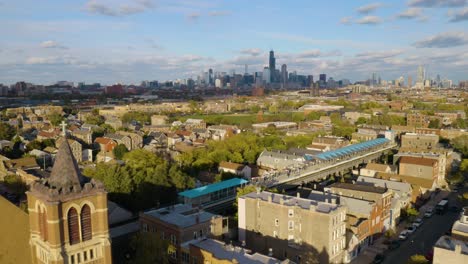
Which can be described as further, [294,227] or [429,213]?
[429,213]

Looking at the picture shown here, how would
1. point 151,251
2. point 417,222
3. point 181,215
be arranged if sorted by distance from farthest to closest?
1. point 417,222
2. point 181,215
3. point 151,251

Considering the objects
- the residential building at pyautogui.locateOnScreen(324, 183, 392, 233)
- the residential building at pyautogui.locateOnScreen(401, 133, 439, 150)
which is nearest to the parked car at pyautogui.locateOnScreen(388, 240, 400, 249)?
the residential building at pyautogui.locateOnScreen(324, 183, 392, 233)

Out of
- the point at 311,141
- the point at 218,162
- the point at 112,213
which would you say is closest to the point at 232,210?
the point at 112,213

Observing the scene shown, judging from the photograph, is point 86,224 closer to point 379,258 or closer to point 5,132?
point 379,258

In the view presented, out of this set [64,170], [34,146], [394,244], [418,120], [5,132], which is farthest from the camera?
[418,120]

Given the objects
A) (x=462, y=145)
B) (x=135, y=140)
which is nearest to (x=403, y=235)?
(x=462, y=145)

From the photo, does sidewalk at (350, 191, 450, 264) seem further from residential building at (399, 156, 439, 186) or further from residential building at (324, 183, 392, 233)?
residential building at (399, 156, 439, 186)

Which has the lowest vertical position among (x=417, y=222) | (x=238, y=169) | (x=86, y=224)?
(x=417, y=222)
